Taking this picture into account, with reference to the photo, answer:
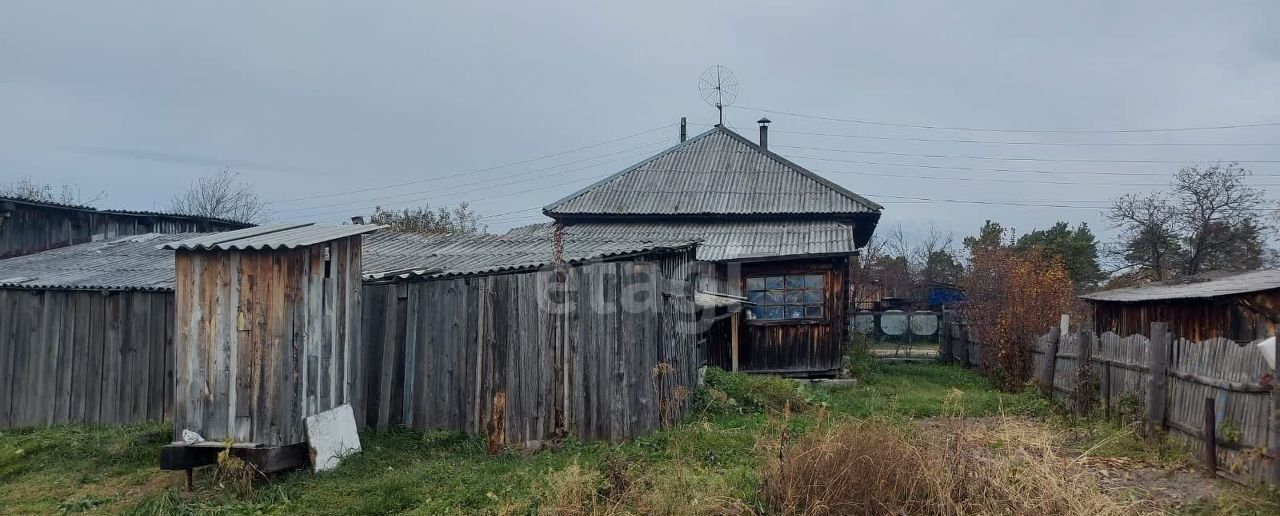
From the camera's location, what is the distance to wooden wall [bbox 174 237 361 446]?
719 centimetres

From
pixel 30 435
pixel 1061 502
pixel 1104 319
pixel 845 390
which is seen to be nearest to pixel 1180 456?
pixel 1061 502

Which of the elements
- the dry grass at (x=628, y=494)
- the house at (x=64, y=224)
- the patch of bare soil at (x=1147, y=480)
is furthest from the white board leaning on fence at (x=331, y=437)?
the house at (x=64, y=224)

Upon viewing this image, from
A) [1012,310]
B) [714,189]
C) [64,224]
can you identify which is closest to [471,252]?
[64,224]

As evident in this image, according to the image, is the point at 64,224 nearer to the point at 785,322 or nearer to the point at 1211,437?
the point at 785,322

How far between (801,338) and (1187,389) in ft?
26.3

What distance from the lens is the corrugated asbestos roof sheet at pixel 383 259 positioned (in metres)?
9.56

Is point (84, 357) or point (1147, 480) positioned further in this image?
point (84, 357)

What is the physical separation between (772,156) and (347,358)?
626 inches

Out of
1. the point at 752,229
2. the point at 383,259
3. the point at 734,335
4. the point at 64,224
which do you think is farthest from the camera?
the point at 752,229

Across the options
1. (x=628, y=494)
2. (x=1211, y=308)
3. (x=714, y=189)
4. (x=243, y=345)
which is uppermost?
(x=714, y=189)

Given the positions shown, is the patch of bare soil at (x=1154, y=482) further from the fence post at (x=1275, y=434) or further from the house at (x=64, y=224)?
the house at (x=64, y=224)

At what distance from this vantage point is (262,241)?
7.29 meters

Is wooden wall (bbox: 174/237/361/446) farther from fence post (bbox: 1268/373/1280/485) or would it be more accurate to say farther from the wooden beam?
the wooden beam

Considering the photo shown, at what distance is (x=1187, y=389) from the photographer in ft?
27.6
